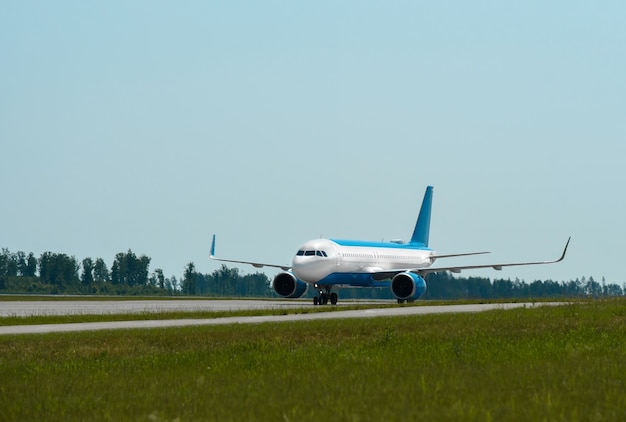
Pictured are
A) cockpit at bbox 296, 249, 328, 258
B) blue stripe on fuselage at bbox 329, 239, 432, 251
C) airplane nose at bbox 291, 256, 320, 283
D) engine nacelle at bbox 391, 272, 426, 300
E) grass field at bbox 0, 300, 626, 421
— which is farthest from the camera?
blue stripe on fuselage at bbox 329, 239, 432, 251

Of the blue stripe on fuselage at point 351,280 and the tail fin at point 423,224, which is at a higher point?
the tail fin at point 423,224

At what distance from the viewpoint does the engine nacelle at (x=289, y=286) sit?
64625mm

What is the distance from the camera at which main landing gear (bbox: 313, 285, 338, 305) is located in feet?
202

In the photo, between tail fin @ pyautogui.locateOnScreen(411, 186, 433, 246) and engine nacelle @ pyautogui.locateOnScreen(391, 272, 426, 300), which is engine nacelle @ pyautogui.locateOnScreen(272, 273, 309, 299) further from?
tail fin @ pyautogui.locateOnScreen(411, 186, 433, 246)

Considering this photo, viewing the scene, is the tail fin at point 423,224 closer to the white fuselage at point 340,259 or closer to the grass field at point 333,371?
the white fuselage at point 340,259

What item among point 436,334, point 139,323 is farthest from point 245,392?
point 139,323

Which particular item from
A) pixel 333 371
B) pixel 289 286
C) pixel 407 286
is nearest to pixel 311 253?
pixel 289 286

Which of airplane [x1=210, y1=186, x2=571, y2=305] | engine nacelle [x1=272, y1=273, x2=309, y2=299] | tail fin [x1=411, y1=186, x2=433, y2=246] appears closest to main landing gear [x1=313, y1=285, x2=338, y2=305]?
airplane [x1=210, y1=186, x2=571, y2=305]

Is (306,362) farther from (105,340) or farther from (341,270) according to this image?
(341,270)

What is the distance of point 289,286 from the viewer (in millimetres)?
64938

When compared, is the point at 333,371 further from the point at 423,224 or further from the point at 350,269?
the point at 423,224

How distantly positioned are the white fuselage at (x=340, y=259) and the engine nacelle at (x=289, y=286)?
10.8 ft

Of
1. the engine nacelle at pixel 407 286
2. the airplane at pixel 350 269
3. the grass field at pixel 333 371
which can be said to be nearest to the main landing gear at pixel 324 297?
the airplane at pixel 350 269

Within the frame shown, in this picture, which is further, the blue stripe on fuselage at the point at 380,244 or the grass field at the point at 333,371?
the blue stripe on fuselage at the point at 380,244
